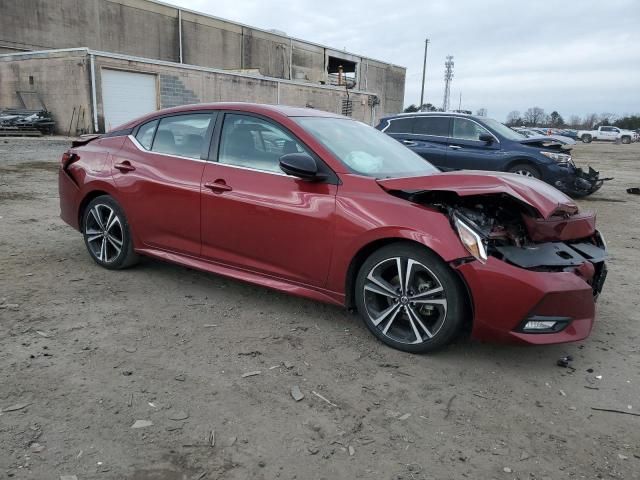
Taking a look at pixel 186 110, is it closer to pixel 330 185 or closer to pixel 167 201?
pixel 167 201

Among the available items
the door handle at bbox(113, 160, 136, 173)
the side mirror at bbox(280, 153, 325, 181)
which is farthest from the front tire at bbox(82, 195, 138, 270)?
the side mirror at bbox(280, 153, 325, 181)

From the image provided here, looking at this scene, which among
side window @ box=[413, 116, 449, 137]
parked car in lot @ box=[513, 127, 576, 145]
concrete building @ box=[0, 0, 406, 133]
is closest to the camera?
side window @ box=[413, 116, 449, 137]

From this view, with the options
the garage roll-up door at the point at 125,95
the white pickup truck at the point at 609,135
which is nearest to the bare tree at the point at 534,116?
the white pickup truck at the point at 609,135

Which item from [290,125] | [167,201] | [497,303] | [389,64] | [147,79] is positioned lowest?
[497,303]

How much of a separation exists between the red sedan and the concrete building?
22.2m

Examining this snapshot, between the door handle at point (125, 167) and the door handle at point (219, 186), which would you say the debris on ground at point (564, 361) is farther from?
the door handle at point (125, 167)

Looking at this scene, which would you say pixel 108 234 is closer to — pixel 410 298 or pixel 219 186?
pixel 219 186

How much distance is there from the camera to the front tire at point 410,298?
3.29 metres

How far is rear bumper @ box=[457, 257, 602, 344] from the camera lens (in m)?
3.12

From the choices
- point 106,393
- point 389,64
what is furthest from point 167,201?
point 389,64

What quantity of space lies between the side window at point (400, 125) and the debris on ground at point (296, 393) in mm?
9274

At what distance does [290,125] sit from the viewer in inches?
158

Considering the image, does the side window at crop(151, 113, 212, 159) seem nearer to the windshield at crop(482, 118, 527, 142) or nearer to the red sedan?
the red sedan

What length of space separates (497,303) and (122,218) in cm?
335
